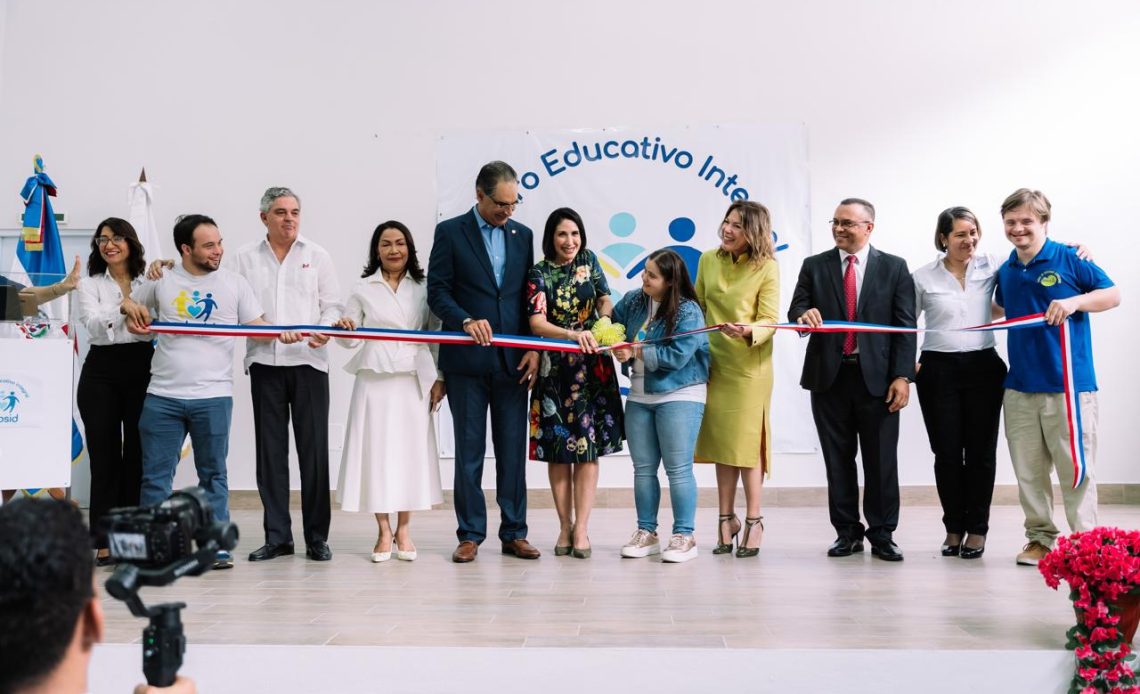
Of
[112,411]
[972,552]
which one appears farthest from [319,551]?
[972,552]

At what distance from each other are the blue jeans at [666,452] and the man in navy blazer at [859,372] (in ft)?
1.78

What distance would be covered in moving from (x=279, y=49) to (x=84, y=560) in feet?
19.1

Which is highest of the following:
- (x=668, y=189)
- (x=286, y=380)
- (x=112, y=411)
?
(x=668, y=189)

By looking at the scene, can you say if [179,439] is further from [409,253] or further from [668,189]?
[668,189]

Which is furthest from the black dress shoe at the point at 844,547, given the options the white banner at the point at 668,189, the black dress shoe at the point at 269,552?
the black dress shoe at the point at 269,552

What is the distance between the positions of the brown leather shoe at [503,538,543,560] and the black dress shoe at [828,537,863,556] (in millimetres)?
1212

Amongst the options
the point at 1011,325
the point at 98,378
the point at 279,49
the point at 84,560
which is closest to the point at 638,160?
the point at 279,49

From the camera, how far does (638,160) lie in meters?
6.14

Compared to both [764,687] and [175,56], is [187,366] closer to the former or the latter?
[764,687]

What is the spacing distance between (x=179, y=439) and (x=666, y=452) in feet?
6.43

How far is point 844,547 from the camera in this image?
4.12 m

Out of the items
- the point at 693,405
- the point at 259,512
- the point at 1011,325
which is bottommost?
the point at 259,512

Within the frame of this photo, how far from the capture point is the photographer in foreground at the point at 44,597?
0.97 metres

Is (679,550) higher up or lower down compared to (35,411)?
lower down
